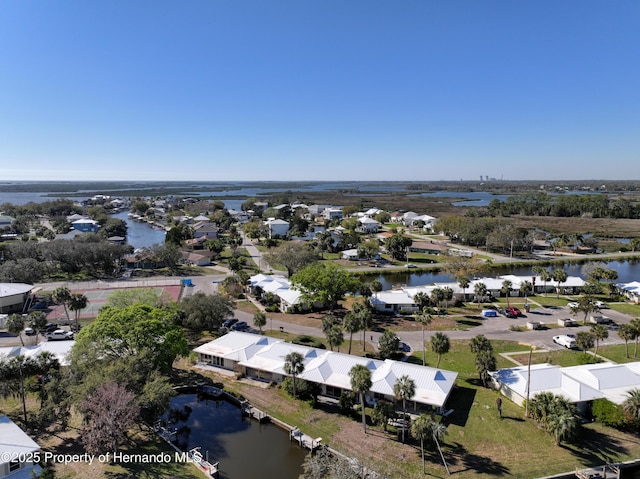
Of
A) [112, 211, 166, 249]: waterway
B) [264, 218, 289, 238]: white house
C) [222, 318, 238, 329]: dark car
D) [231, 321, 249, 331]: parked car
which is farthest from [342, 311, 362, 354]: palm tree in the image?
[112, 211, 166, 249]: waterway

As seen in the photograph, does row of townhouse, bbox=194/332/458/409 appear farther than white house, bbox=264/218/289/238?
No

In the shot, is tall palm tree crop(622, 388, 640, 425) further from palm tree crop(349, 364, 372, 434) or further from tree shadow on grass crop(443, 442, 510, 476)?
palm tree crop(349, 364, 372, 434)

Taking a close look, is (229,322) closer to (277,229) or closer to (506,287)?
(506,287)

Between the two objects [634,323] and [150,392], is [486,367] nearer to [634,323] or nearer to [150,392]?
[634,323]

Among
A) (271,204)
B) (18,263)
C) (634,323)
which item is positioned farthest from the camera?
(271,204)

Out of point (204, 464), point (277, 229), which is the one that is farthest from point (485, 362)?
point (277, 229)

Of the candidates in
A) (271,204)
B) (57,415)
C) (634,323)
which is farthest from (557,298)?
(271,204)
